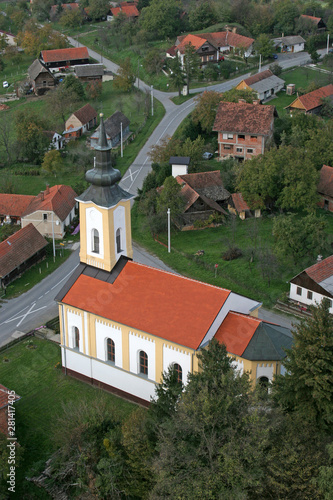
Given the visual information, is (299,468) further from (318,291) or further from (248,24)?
(248,24)

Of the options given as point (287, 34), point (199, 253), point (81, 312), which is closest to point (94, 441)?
point (81, 312)

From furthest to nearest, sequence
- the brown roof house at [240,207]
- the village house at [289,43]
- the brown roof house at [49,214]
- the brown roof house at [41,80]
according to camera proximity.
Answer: the village house at [289,43] → the brown roof house at [41,80] → the brown roof house at [240,207] → the brown roof house at [49,214]

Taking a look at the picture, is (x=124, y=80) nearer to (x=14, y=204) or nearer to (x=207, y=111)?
(x=207, y=111)

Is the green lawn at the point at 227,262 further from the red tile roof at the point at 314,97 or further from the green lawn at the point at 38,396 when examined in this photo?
the red tile roof at the point at 314,97

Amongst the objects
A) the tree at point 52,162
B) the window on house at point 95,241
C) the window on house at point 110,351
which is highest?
the window on house at point 95,241

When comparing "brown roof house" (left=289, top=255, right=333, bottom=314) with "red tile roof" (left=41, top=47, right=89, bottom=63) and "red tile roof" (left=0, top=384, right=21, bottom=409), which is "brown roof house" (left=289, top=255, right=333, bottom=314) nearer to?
"red tile roof" (left=0, top=384, right=21, bottom=409)

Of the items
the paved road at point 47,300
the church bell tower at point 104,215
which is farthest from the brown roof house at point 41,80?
the church bell tower at point 104,215

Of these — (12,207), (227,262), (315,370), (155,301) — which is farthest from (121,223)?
(12,207)

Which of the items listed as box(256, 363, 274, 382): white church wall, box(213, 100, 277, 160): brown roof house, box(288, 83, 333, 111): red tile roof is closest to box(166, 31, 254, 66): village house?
box(288, 83, 333, 111): red tile roof
